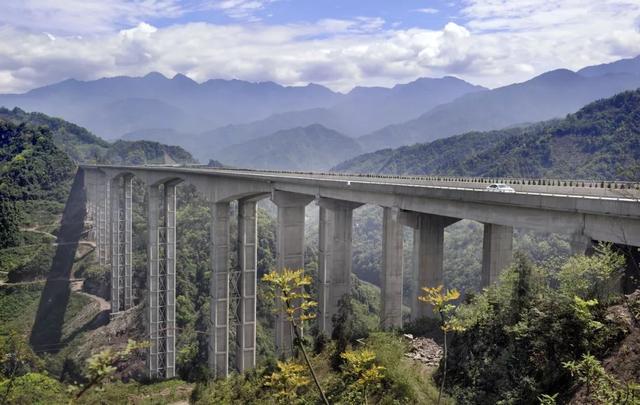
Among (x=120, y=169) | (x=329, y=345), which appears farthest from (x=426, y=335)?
(x=120, y=169)

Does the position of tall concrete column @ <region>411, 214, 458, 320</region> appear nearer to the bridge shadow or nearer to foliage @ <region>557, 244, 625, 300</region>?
foliage @ <region>557, 244, 625, 300</region>

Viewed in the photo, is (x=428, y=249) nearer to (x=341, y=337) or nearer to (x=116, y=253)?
(x=341, y=337)

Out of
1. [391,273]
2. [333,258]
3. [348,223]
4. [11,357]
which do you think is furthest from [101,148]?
[391,273]

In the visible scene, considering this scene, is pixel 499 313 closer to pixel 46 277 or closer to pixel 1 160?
pixel 46 277

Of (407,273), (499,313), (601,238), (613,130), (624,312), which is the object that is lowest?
(407,273)

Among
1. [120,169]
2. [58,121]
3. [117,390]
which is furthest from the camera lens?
[58,121]

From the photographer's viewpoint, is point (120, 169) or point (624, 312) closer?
point (624, 312)

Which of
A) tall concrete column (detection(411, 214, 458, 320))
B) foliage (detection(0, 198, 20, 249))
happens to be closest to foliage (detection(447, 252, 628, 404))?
tall concrete column (detection(411, 214, 458, 320))
